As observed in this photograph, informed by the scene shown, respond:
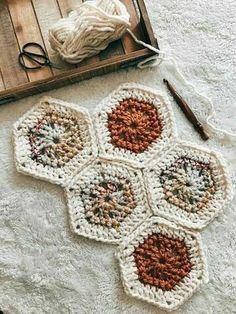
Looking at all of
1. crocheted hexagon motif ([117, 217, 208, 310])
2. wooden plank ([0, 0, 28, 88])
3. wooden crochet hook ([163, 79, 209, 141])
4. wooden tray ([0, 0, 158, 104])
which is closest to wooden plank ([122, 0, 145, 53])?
wooden tray ([0, 0, 158, 104])

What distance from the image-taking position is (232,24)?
1.53 meters

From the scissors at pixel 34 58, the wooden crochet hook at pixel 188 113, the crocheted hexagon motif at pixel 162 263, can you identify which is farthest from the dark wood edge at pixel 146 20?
the crocheted hexagon motif at pixel 162 263

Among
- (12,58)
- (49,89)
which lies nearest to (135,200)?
(49,89)

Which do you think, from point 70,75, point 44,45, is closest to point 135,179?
point 70,75

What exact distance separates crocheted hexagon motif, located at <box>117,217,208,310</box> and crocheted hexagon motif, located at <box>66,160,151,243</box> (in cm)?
3

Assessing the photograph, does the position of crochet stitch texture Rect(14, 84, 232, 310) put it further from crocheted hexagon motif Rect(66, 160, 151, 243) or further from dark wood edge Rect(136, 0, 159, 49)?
dark wood edge Rect(136, 0, 159, 49)

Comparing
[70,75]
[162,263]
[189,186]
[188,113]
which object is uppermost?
[70,75]

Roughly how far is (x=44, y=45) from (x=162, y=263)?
0.60 metres

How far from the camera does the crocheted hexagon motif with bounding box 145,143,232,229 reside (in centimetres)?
142

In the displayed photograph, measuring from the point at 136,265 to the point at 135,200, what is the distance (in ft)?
0.50

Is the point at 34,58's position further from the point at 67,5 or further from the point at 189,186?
the point at 189,186

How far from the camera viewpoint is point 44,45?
147 centimetres

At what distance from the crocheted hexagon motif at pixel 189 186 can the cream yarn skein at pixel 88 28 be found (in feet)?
1.04

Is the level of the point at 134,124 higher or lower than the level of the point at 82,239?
higher
